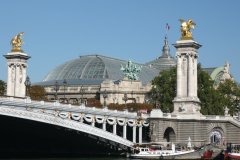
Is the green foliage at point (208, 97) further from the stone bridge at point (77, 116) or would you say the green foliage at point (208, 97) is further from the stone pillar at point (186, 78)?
the stone bridge at point (77, 116)

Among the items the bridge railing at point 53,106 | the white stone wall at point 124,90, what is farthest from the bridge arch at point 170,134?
the white stone wall at point 124,90

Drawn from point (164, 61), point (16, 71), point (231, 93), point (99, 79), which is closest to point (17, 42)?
point (16, 71)

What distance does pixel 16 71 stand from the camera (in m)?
83.2

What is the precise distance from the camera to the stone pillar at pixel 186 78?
74.8 m

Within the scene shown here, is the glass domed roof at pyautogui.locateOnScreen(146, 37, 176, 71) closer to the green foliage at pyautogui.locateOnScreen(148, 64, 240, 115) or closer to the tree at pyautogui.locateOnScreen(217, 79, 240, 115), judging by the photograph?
the tree at pyautogui.locateOnScreen(217, 79, 240, 115)

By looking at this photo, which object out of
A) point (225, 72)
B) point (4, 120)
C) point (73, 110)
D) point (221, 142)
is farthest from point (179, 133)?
point (225, 72)

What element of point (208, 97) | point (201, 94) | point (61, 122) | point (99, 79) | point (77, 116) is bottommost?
point (61, 122)

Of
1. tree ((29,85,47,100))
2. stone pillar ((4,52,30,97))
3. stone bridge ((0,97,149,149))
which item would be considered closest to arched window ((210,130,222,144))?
stone bridge ((0,97,149,149))

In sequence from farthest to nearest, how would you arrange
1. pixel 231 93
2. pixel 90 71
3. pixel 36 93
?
pixel 90 71 → pixel 36 93 → pixel 231 93

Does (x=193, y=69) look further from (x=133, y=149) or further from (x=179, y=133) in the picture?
(x=133, y=149)

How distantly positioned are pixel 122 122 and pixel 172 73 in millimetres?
25397

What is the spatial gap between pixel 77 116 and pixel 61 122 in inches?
210

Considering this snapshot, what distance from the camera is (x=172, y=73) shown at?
93.4 m

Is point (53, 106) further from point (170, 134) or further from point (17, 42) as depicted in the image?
point (17, 42)
